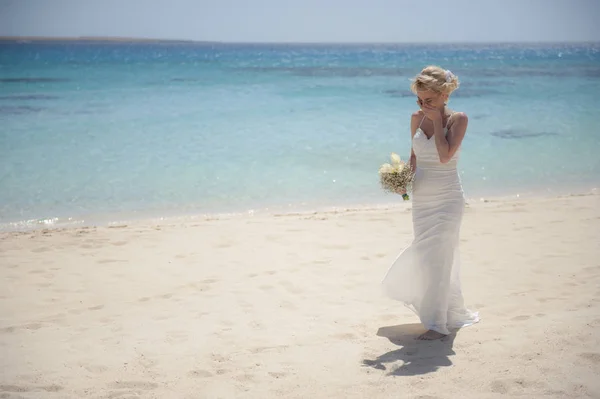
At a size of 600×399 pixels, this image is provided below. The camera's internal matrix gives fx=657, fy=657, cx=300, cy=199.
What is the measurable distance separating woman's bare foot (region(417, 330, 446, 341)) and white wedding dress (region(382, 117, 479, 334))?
34 millimetres

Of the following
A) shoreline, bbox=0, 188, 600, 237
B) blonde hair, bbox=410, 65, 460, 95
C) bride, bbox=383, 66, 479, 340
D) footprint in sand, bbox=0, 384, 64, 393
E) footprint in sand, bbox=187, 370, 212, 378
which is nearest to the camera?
footprint in sand, bbox=0, 384, 64, 393

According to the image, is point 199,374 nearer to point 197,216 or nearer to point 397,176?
point 397,176

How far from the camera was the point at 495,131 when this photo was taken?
1984cm

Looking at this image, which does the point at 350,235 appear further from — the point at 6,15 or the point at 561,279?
the point at 6,15

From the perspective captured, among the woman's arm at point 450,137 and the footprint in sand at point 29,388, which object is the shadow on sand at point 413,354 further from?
the footprint in sand at point 29,388

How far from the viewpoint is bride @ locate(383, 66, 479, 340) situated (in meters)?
5.04

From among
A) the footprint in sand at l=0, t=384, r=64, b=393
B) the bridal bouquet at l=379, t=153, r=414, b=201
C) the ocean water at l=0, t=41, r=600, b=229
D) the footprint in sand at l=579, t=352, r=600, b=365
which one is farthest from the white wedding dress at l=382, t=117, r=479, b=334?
the ocean water at l=0, t=41, r=600, b=229

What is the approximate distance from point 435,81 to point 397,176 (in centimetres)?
80

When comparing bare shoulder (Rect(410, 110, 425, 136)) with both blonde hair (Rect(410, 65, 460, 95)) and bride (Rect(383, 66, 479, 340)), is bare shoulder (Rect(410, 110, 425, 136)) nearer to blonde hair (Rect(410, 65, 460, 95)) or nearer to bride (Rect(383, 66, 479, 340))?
bride (Rect(383, 66, 479, 340))

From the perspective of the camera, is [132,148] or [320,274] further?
[132,148]

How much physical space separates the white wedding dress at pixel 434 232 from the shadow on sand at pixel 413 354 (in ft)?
0.55

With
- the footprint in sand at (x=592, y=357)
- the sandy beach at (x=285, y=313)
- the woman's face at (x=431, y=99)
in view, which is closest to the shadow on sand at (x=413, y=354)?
the sandy beach at (x=285, y=313)

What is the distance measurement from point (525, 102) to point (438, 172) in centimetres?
2427

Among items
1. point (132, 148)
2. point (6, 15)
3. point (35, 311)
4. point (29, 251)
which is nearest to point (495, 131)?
point (132, 148)
